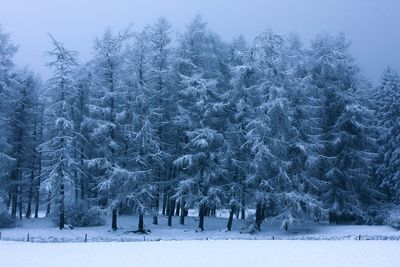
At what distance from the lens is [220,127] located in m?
35.1

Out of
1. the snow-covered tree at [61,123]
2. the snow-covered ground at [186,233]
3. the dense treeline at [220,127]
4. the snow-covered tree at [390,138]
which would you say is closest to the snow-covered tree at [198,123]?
the dense treeline at [220,127]

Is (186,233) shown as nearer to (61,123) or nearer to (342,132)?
(61,123)

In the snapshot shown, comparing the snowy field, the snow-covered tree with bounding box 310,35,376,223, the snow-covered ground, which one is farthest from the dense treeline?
the snowy field

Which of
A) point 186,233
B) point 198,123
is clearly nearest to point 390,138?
point 198,123

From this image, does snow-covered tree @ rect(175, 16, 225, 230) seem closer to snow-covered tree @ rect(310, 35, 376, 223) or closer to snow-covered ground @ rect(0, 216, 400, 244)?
snow-covered ground @ rect(0, 216, 400, 244)

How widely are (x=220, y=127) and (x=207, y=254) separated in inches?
565

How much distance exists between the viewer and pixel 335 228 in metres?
32.1

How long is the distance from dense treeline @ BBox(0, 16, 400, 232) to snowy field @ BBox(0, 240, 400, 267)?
619 centimetres

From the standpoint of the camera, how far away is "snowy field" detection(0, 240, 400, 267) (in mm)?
19891

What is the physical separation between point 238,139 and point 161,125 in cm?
667

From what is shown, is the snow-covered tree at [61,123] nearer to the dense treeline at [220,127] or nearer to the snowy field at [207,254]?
the dense treeline at [220,127]

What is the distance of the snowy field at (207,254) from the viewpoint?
19.9 meters

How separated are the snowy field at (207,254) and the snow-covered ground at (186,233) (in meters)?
3.68

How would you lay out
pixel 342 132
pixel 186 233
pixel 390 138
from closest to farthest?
pixel 186 233, pixel 342 132, pixel 390 138
